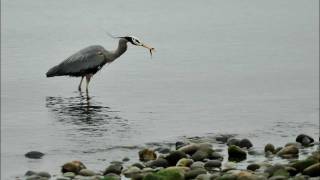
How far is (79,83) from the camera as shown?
21125 millimetres

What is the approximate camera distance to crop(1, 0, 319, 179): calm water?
52.3 ft

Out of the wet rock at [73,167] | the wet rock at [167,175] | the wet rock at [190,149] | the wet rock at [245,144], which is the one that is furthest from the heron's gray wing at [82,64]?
the wet rock at [167,175]

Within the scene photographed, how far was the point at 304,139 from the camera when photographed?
48.9 ft

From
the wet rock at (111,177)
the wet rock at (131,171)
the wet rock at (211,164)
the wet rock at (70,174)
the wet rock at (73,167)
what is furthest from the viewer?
the wet rock at (211,164)

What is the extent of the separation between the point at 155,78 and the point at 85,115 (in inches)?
149

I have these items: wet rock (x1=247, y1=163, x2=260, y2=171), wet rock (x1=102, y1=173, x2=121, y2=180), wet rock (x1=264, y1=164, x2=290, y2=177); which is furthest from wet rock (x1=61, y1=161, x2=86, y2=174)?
wet rock (x1=264, y1=164, x2=290, y2=177)

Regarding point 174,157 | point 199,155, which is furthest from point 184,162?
point 199,155

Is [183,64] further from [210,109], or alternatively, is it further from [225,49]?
[210,109]

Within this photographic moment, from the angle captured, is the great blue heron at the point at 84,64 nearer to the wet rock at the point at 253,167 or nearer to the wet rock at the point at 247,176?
the wet rock at the point at 253,167

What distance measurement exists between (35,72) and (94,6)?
10216 millimetres

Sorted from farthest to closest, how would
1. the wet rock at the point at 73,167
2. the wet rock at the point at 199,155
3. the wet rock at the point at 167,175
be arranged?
the wet rock at the point at 199,155 → the wet rock at the point at 73,167 → the wet rock at the point at 167,175

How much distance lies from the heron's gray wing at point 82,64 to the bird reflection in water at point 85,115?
32.0 inches

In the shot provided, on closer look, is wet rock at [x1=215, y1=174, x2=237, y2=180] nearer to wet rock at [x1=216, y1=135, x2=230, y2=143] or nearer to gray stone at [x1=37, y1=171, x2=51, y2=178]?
gray stone at [x1=37, y1=171, x2=51, y2=178]

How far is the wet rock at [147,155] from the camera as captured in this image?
13992 mm
